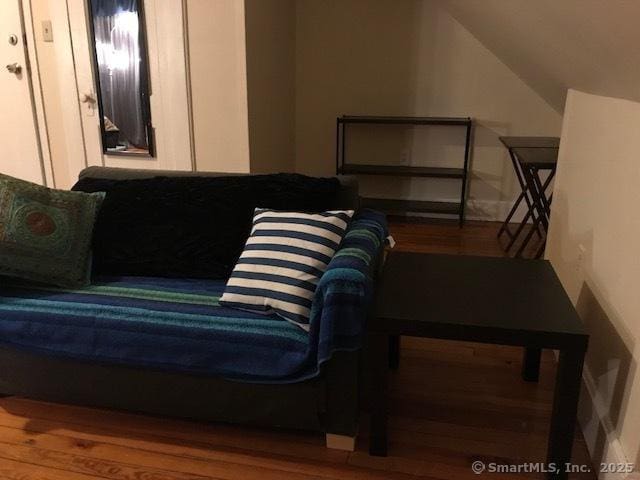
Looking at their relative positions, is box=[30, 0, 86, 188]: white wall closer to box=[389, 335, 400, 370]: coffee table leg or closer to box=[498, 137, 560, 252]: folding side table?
box=[389, 335, 400, 370]: coffee table leg

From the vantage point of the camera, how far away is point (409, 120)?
438 centimetres

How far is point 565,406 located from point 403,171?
3001 mm

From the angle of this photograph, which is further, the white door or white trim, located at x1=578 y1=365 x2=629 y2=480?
the white door

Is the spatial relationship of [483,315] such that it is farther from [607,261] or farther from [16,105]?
[16,105]

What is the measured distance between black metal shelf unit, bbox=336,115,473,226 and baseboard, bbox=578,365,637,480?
8.01ft

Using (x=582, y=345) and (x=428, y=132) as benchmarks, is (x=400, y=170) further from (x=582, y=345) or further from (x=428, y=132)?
(x=582, y=345)

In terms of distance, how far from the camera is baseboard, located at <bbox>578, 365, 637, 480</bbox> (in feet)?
5.49

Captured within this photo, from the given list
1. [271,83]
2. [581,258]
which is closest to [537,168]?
[581,258]

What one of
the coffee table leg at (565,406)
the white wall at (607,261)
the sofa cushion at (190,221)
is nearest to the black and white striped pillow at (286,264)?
the sofa cushion at (190,221)

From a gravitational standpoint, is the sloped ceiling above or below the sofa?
above

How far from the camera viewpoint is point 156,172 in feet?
8.53

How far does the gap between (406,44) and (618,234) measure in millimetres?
2988

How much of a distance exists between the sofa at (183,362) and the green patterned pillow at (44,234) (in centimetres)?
8

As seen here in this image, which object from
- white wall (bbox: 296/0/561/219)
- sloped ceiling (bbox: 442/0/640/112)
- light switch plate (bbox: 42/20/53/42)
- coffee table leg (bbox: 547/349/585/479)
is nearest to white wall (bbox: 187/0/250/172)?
light switch plate (bbox: 42/20/53/42)
